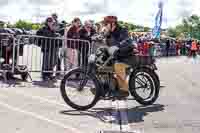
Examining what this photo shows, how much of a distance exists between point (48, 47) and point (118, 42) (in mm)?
4339

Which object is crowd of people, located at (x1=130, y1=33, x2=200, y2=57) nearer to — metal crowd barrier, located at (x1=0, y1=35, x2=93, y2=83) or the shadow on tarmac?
metal crowd barrier, located at (x1=0, y1=35, x2=93, y2=83)

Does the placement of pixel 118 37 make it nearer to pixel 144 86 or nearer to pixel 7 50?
pixel 144 86

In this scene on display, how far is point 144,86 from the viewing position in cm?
922

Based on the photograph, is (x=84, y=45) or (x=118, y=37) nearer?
(x=118, y=37)

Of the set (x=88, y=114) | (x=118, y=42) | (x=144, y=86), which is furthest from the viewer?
(x=144, y=86)

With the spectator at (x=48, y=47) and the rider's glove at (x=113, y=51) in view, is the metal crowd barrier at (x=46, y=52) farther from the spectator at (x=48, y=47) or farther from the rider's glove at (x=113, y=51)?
the rider's glove at (x=113, y=51)

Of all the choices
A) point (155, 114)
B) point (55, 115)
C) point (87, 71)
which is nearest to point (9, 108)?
point (55, 115)

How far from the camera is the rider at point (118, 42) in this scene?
8680mm

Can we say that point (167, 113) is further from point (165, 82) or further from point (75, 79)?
point (165, 82)

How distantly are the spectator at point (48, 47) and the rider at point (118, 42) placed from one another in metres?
3.88

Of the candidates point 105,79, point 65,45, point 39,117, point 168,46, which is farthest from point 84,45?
point 168,46

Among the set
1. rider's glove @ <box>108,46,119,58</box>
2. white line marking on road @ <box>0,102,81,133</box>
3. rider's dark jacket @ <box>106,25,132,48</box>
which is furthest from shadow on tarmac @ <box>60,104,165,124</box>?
rider's dark jacket @ <box>106,25,132,48</box>

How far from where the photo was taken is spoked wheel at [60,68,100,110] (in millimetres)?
8352

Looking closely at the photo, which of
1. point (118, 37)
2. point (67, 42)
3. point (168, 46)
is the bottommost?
point (168, 46)
